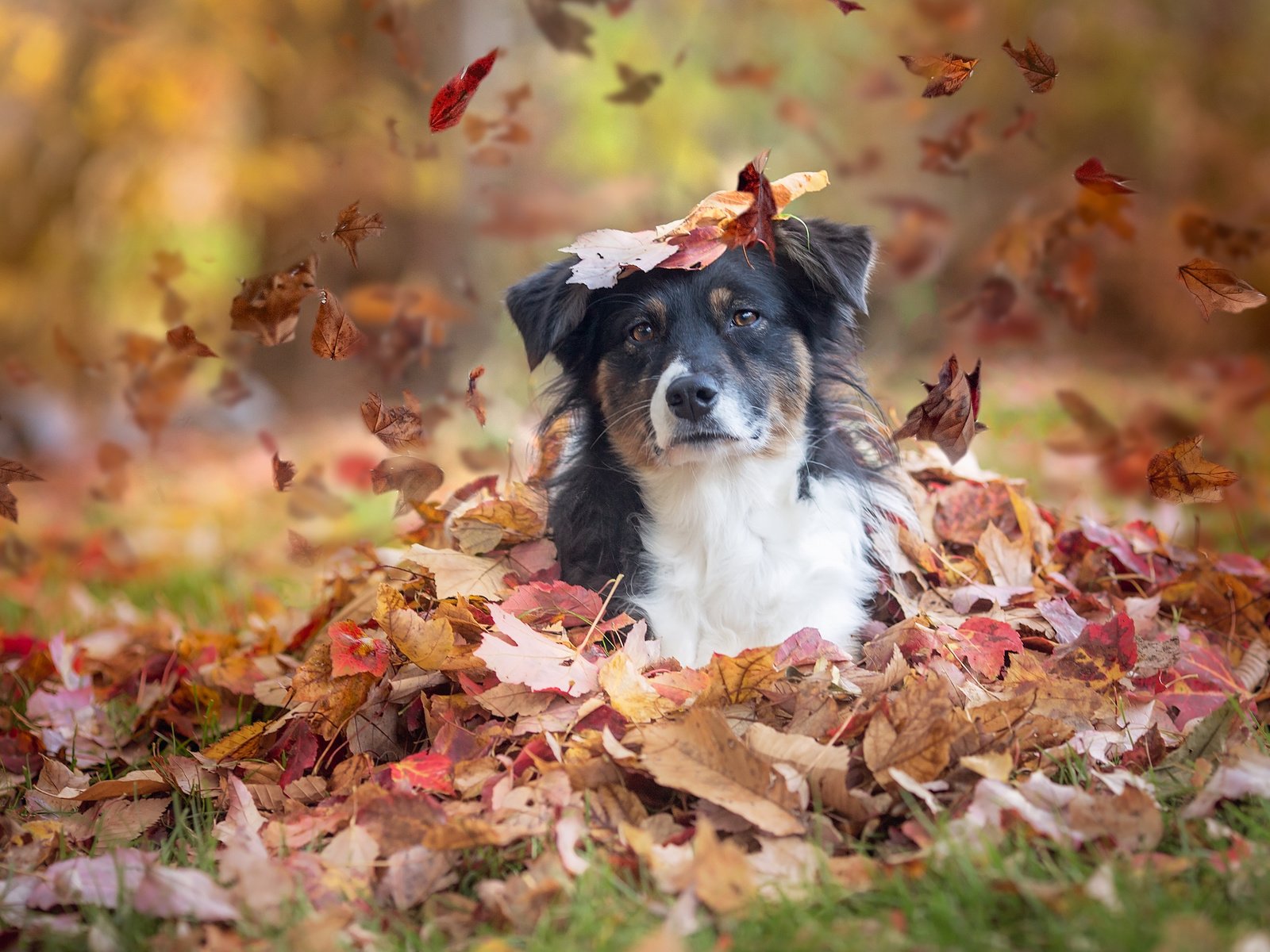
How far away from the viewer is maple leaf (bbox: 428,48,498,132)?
227 cm

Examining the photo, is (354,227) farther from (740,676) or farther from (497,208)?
(497,208)

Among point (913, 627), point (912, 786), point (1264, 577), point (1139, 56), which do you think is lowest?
point (1139, 56)

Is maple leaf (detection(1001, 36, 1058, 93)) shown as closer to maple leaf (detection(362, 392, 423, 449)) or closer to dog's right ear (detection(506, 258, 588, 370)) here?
dog's right ear (detection(506, 258, 588, 370))

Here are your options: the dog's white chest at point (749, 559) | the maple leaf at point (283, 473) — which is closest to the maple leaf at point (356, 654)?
the maple leaf at point (283, 473)

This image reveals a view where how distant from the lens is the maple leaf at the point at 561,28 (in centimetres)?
418

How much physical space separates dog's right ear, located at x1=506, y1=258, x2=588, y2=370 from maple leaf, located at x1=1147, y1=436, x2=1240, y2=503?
4.86ft

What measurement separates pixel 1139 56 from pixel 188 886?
9.96 m

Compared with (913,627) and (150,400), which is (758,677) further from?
(150,400)

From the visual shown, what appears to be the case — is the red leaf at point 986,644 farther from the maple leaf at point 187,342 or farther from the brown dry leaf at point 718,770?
the maple leaf at point 187,342

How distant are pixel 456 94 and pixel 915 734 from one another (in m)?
1.56

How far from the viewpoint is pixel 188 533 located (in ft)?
21.6

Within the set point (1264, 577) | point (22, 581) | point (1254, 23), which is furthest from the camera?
point (1254, 23)

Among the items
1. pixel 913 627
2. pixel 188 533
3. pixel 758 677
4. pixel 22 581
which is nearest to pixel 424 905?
pixel 758 677

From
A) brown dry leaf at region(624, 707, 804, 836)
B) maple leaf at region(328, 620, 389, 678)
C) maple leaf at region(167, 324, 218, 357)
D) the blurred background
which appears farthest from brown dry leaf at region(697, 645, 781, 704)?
the blurred background
